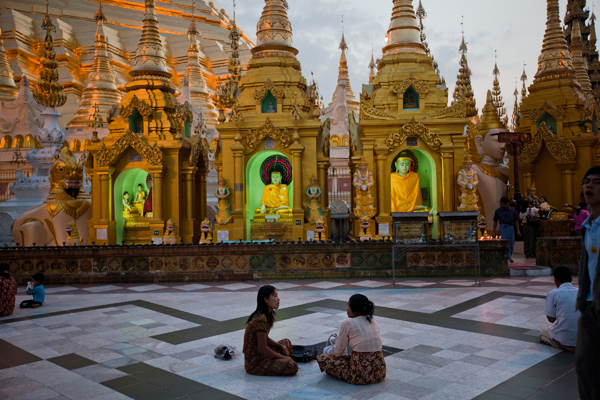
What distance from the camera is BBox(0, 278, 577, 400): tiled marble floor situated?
4.80 meters

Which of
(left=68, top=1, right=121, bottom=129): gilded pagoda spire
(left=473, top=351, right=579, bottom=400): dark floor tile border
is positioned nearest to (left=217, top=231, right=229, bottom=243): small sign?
(left=473, top=351, right=579, bottom=400): dark floor tile border

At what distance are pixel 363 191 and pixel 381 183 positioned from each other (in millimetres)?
629

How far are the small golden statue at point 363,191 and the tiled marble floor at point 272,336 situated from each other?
4.33 m

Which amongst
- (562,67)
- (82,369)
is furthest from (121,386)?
(562,67)

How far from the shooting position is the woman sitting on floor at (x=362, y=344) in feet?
15.9

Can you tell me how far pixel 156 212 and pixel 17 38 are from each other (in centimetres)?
2491

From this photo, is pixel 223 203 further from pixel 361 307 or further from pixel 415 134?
pixel 361 307

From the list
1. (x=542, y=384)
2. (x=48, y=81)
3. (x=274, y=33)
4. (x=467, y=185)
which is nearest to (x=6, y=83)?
(x=48, y=81)

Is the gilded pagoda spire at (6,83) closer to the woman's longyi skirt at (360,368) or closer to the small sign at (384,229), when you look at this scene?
the small sign at (384,229)

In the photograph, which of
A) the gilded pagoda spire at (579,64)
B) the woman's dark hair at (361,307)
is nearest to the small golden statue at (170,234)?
the woman's dark hair at (361,307)

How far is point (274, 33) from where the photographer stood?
54.8 ft

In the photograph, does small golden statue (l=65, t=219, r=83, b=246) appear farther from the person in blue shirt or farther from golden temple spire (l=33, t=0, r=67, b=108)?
golden temple spire (l=33, t=0, r=67, b=108)

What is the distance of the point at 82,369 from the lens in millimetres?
5465

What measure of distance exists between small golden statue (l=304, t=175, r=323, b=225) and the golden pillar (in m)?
3.51
